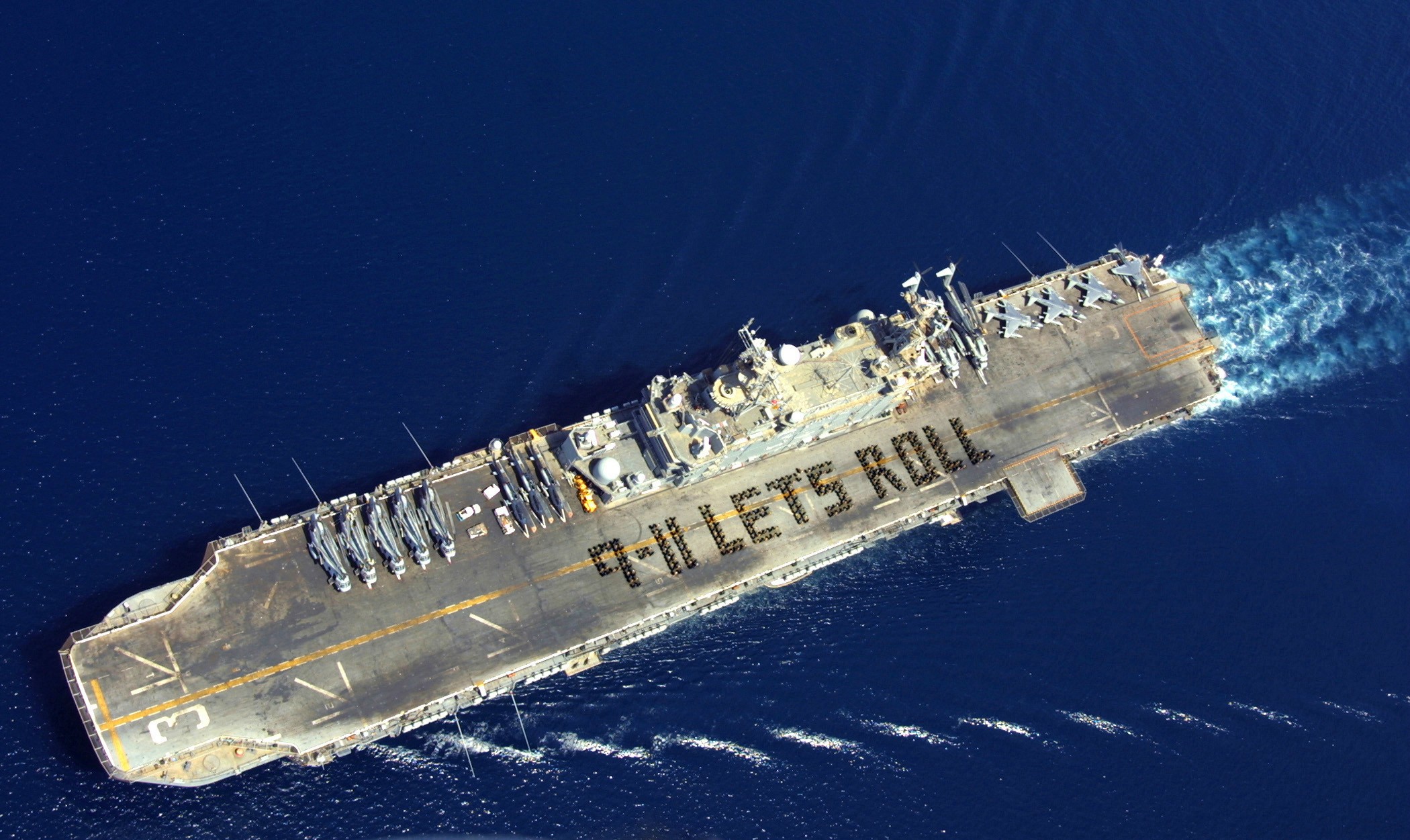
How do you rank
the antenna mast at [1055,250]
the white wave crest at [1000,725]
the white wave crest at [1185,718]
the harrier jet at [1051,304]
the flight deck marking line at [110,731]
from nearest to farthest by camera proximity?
the flight deck marking line at [110,731] → the white wave crest at [1000,725] → the white wave crest at [1185,718] → the harrier jet at [1051,304] → the antenna mast at [1055,250]

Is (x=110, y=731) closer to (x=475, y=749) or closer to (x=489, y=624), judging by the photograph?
(x=475, y=749)

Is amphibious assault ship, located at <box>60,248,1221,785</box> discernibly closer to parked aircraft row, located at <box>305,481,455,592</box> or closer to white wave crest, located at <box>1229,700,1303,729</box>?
parked aircraft row, located at <box>305,481,455,592</box>

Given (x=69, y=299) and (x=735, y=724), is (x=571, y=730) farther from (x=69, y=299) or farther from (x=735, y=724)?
(x=69, y=299)

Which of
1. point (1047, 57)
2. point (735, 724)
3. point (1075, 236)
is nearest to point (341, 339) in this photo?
point (735, 724)

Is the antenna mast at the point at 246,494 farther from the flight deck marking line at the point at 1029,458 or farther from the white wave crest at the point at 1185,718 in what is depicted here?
the white wave crest at the point at 1185,718

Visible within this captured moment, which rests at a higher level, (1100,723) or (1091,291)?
(1091,291)

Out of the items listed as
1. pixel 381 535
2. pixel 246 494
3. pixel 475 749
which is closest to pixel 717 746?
pixel 475 749

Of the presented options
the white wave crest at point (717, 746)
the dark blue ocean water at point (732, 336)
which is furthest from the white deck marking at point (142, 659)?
the white wave crest at point (717, 746)
